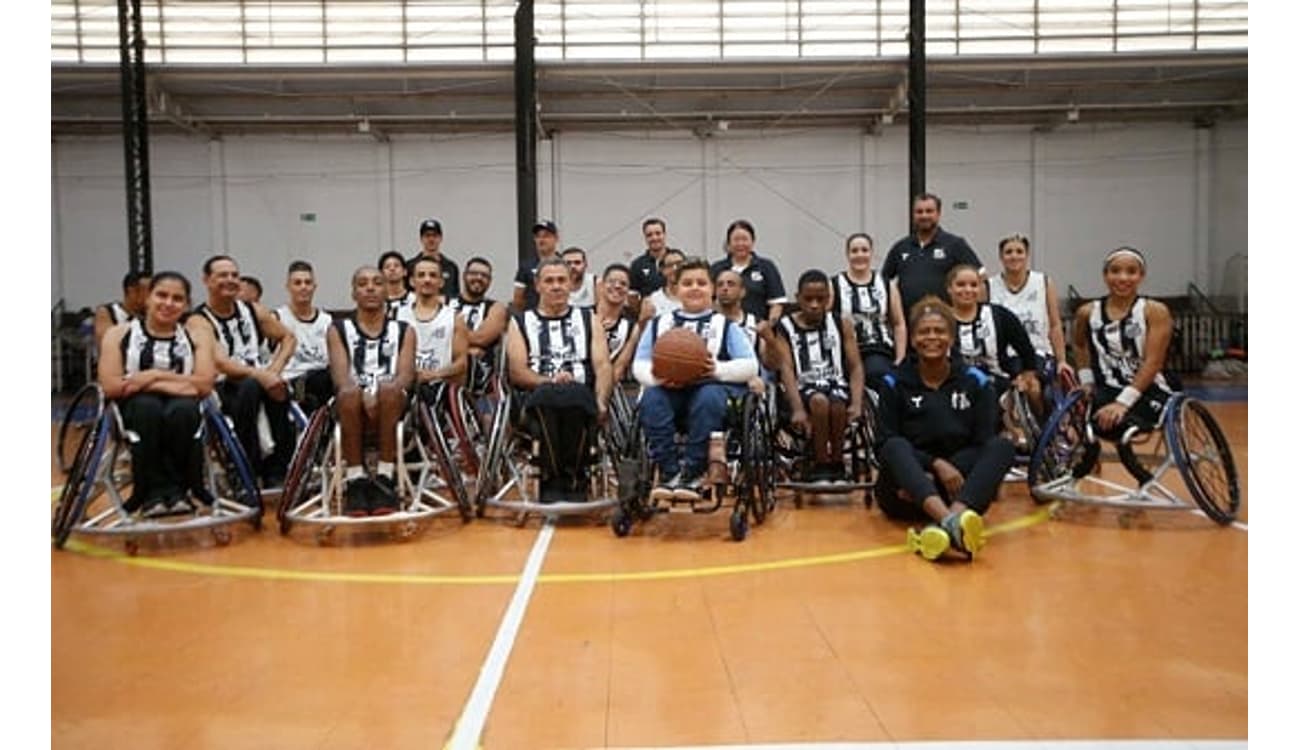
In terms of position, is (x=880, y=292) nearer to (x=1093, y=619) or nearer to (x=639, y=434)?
(x=639, y=434)

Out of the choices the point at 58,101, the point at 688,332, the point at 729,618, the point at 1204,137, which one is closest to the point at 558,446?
the point at 688,332

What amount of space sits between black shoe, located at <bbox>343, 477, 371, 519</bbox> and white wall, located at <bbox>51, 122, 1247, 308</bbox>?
338 inches

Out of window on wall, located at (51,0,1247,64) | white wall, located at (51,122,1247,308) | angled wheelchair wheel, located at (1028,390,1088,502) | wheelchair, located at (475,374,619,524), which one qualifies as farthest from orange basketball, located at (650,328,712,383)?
white wall, located at (51,122,1247,308)

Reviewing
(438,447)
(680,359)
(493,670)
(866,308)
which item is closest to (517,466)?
(438,447)

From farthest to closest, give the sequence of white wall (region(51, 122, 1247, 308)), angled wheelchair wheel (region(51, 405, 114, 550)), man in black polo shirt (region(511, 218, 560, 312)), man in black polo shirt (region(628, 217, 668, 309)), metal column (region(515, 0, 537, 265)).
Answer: white wall (region(51, 122, 1247, 308)), metal column (region(515, 0, 537, 265)), man in black polo shirt (region(628, 217, 668, 309)), man in black polo shirt (region(511, 218, 560, 312)), angled wheelchair wheel (region(51, 405, 114, 550))

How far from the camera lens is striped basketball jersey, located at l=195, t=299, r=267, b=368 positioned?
170 inches

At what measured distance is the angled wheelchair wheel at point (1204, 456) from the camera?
3.64m

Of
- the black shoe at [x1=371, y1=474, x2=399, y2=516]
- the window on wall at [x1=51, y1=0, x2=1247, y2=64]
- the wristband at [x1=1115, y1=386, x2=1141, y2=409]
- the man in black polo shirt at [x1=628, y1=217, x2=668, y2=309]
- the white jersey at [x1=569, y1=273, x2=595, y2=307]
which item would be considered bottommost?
the black shoe at [x1=371, y1=474, x2=399, y2=516]

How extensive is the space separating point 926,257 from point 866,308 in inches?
21.5

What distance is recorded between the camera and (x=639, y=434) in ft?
12.2

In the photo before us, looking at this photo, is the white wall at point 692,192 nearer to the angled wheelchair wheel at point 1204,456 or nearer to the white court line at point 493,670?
the angled wheelchair wheel at point 1204,456

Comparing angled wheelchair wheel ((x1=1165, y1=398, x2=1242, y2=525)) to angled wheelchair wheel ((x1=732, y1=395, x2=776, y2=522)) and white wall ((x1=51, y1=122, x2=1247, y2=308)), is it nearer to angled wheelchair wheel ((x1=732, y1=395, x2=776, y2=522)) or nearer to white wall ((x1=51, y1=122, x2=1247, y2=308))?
angled wheelchair wheel ((x1=732, y1=395, x2=776, y2=522))

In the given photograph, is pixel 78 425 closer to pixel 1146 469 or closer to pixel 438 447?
pixel 438 447
